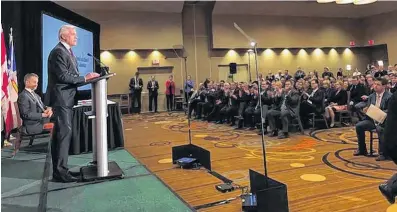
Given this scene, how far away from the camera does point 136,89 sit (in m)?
13.2

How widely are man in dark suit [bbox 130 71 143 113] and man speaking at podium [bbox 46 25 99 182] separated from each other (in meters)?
10.1

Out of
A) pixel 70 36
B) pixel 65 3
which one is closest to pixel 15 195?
pixel 70 36

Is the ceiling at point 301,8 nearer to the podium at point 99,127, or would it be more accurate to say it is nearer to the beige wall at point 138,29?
the beige wall at point 138,29

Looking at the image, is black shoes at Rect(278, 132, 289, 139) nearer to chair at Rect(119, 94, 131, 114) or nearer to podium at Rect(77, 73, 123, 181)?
podium at Rect(77, 73, 123, 181)

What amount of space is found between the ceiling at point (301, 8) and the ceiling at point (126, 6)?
1.97m

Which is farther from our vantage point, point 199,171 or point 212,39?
point 212,39

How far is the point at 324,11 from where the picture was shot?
15422 mm

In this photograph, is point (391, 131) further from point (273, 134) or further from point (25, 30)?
point (25, 30)

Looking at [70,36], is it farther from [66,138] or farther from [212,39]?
[212,39]

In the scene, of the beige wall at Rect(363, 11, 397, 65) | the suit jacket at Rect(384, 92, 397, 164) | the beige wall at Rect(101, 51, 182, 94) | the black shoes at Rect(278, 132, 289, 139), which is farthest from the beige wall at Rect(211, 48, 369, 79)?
the suit jacket at Rect(384, 92, 397, 164)

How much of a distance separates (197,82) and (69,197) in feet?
39.6

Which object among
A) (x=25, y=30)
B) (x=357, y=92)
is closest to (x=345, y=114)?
(x=357, y=92)

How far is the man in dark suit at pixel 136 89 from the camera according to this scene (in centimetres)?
1321

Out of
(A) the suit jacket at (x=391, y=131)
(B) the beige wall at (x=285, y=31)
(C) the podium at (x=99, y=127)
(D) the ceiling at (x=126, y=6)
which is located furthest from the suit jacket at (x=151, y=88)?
(A) the suit jacket at (x=391, y=131)
